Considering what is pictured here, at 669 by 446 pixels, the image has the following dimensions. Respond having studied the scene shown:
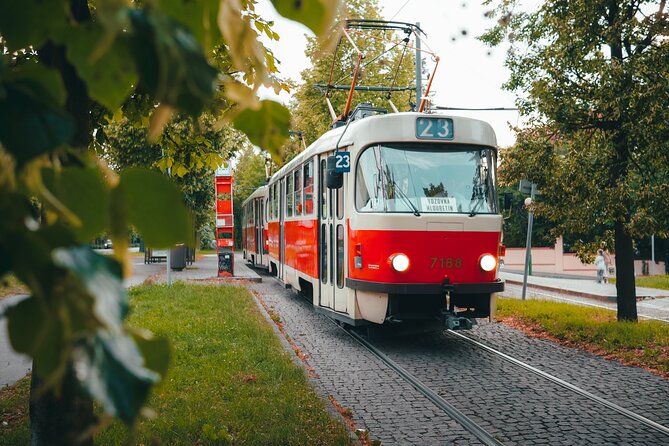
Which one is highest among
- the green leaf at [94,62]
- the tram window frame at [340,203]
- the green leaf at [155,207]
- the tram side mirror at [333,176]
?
the tram side mirror at [333,176]

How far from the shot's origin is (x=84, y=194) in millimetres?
750

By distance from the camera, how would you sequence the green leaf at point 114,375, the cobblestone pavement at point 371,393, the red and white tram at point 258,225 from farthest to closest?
1. the red and white tram at point 258,225
2. the cobblestone pavement at point 371,393
3. the green leaf at point 114,375

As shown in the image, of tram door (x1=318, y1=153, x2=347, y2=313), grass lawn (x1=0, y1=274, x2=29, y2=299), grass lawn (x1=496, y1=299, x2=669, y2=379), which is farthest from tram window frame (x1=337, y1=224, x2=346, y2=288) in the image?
grass lawn (x1=0, y1=274, x2=29, y2=299)

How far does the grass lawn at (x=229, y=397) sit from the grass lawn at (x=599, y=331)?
4.53 metres

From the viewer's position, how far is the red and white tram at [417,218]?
8930mm

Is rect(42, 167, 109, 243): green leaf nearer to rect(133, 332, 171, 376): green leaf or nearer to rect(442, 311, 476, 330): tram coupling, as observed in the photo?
rect(133, 332, 171, 376): green leaf

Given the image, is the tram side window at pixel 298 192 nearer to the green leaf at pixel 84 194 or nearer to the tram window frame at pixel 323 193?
the tram window frame at pixel 323 193

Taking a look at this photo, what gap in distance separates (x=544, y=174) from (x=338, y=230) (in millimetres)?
3701

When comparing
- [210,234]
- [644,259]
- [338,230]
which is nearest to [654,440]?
[338,230]

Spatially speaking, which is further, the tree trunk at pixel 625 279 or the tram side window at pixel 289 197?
the tram side window at pixel 289 197

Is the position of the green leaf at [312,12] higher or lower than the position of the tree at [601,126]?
lower

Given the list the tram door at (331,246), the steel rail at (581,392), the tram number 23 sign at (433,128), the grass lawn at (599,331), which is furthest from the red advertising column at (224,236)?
the tram number 23 sign at (433,128)

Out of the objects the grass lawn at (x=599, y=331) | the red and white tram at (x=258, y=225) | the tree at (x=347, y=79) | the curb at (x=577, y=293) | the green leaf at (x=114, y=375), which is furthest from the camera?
the tree at (x=347, y=79)

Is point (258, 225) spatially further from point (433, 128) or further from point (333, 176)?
point (433, 128)
